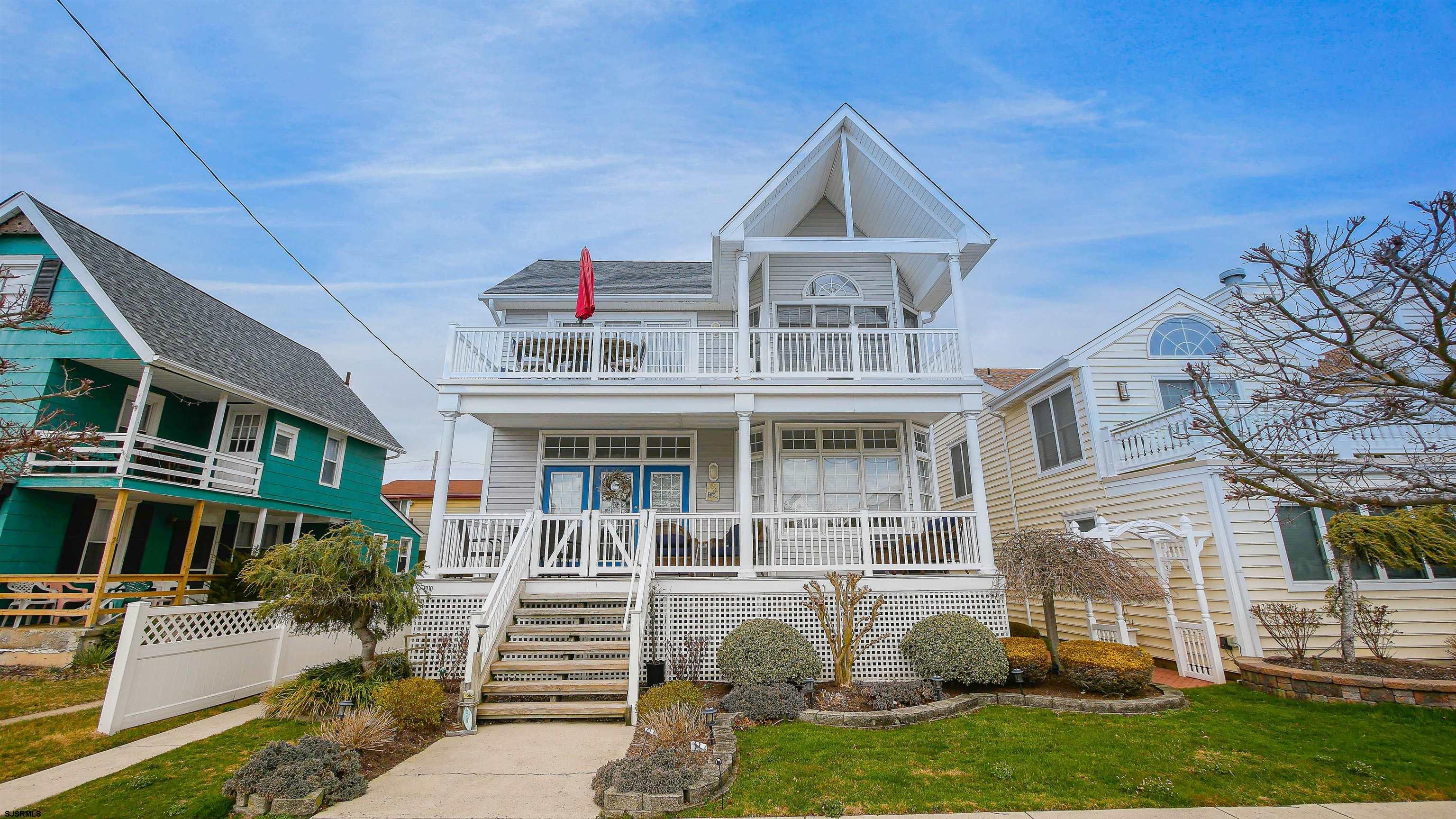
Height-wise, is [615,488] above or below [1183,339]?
below

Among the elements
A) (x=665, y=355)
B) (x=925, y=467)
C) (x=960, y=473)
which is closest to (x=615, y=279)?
(x=665, y=355)

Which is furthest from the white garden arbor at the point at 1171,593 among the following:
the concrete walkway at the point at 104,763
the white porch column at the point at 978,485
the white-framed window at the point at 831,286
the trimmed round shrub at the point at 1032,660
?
the concrete walkway at the point at 104,763

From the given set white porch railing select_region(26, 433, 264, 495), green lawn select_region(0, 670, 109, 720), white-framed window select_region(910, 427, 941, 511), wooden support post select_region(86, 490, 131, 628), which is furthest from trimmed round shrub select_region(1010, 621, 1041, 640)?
white porch railing select_region(26, 433, 264, 495)

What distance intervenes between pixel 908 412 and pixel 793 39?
8.43 metres

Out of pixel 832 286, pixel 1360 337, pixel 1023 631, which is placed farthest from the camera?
pixel 832 286

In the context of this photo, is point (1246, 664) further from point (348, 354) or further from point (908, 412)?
point (348, 354)

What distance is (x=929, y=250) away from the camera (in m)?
10.6

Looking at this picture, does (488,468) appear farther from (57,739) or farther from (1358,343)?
(1358,343)

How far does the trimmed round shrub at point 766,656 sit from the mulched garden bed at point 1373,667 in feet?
21.2

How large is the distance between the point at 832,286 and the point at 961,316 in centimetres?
290

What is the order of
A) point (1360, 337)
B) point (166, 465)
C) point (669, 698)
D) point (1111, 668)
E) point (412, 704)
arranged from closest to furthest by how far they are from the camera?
point (1360, 337) → point (412, 704) → point (669, 698) → point (1111, 668) → point (166, 465)

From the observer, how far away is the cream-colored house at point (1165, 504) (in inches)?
356

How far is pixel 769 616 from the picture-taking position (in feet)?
28.9

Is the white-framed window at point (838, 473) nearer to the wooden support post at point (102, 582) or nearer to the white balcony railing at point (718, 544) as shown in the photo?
the white balcony railing at point (718, 544)
